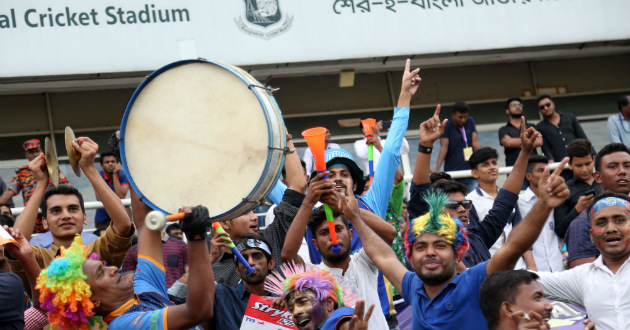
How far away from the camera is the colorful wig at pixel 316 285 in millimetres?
5312

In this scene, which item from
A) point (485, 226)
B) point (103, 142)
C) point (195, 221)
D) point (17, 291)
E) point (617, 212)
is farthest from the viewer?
point (103, 142)

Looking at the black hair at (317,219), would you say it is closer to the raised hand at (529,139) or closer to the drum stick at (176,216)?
the raised hand at (529,139)

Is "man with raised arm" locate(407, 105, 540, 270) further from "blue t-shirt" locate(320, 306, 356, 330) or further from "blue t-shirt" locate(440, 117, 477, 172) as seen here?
"blue t-shirt" locate(440, 117, 477, 172)

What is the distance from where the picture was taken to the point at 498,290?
468 cm

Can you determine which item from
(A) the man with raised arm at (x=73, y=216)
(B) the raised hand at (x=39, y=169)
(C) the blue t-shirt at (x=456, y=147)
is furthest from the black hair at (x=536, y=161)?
(B) the raised hand at (x=39, y=169)

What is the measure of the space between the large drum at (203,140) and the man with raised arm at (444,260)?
3.46 feet

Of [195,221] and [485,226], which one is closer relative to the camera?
[195,221]

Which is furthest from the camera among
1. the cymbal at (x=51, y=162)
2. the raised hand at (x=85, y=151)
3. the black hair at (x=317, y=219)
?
the black hair at (x=317, y=219)

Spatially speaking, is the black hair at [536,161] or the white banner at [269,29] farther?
the white banner at [269,29]

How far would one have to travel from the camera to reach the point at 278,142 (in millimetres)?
4840

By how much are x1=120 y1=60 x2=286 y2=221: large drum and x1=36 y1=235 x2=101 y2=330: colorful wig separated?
21.6 inches

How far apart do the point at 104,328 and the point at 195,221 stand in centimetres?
101

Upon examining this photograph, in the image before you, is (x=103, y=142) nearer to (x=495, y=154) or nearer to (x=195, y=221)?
(x=495, y=154)

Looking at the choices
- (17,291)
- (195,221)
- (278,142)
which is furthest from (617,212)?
(17,291)
